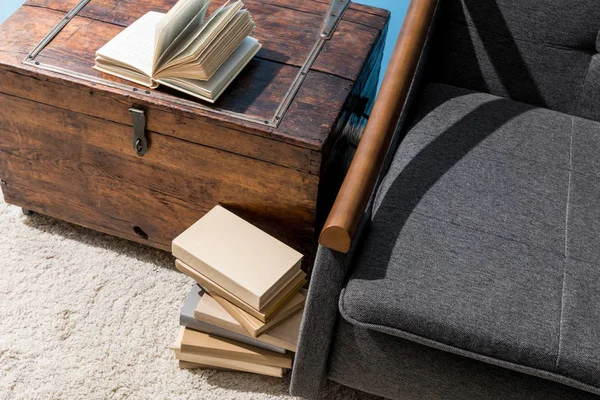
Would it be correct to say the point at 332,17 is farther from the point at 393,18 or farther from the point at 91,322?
the point at 91,322

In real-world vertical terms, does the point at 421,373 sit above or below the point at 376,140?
below

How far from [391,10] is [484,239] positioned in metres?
1.36

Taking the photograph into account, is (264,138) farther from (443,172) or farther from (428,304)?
(428,304)

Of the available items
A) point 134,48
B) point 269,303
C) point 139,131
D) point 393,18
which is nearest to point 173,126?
point 139,131

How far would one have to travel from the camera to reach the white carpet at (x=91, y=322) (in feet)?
4.64

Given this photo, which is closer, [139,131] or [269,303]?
[269,303]

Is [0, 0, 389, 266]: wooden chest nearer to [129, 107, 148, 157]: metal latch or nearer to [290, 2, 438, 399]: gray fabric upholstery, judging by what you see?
[129, 107, 148, 157]: metal latch

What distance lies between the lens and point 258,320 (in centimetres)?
133

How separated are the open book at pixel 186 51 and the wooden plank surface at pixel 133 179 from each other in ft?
0.43

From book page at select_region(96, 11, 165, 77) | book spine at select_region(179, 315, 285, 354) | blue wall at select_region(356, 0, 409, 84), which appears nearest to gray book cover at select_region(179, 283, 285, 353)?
book spine at select_region(179, 315, 285, 354)

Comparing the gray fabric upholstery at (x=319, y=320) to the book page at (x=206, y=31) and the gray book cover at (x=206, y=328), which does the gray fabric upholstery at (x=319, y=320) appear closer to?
the gray book cover at (x=206, y=328)

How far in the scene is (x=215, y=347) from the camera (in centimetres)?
139

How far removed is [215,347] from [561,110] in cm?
98

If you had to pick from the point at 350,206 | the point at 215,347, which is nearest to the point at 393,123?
the point at 350,206
